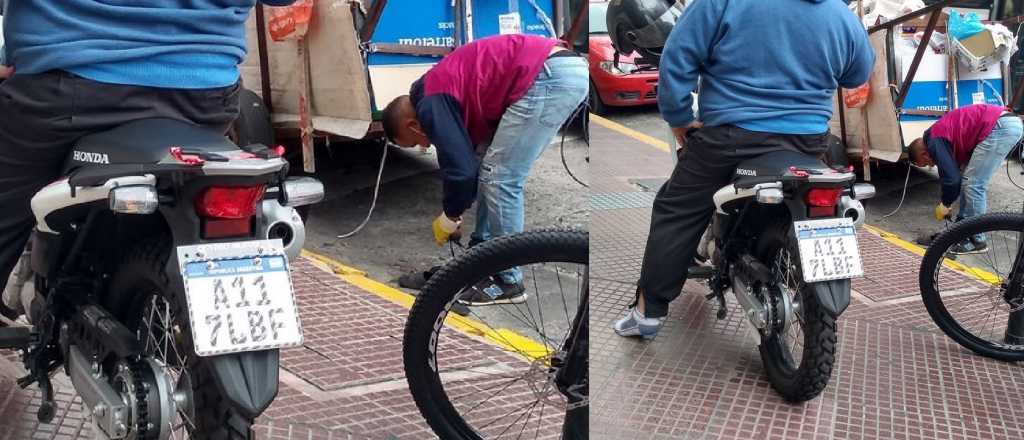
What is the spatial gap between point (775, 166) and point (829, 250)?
34 centimetres

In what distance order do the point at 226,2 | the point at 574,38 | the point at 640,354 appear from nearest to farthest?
the point at 574,38 < the point at 640,354 < the point at 226,2

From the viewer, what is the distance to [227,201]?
1.76 m

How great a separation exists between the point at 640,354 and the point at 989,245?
167 cm

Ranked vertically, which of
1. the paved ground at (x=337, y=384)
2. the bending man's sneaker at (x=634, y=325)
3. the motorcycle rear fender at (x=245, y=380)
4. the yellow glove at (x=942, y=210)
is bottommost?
the paved ground at (x=337, y=384)

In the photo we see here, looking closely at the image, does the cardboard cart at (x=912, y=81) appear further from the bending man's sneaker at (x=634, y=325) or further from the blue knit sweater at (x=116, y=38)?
the blue knit sweater at (x=116, y=38)

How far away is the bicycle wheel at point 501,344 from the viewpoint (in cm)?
Answer: 212

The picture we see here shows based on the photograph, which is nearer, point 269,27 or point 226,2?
point 226,2

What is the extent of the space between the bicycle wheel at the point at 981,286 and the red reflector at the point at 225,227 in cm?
173

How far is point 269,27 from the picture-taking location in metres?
3.80

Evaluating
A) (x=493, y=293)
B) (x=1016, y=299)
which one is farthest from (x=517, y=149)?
(x=1016, y=299)

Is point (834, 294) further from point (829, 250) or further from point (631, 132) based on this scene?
point (631, 132)

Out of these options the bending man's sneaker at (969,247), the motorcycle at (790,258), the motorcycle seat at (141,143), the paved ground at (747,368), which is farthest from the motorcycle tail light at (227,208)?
the bending man's sneaker at (969,247)

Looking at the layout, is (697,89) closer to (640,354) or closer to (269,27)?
(640,354)

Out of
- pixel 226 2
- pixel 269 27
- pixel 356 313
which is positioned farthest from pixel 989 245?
pixel 269 27
